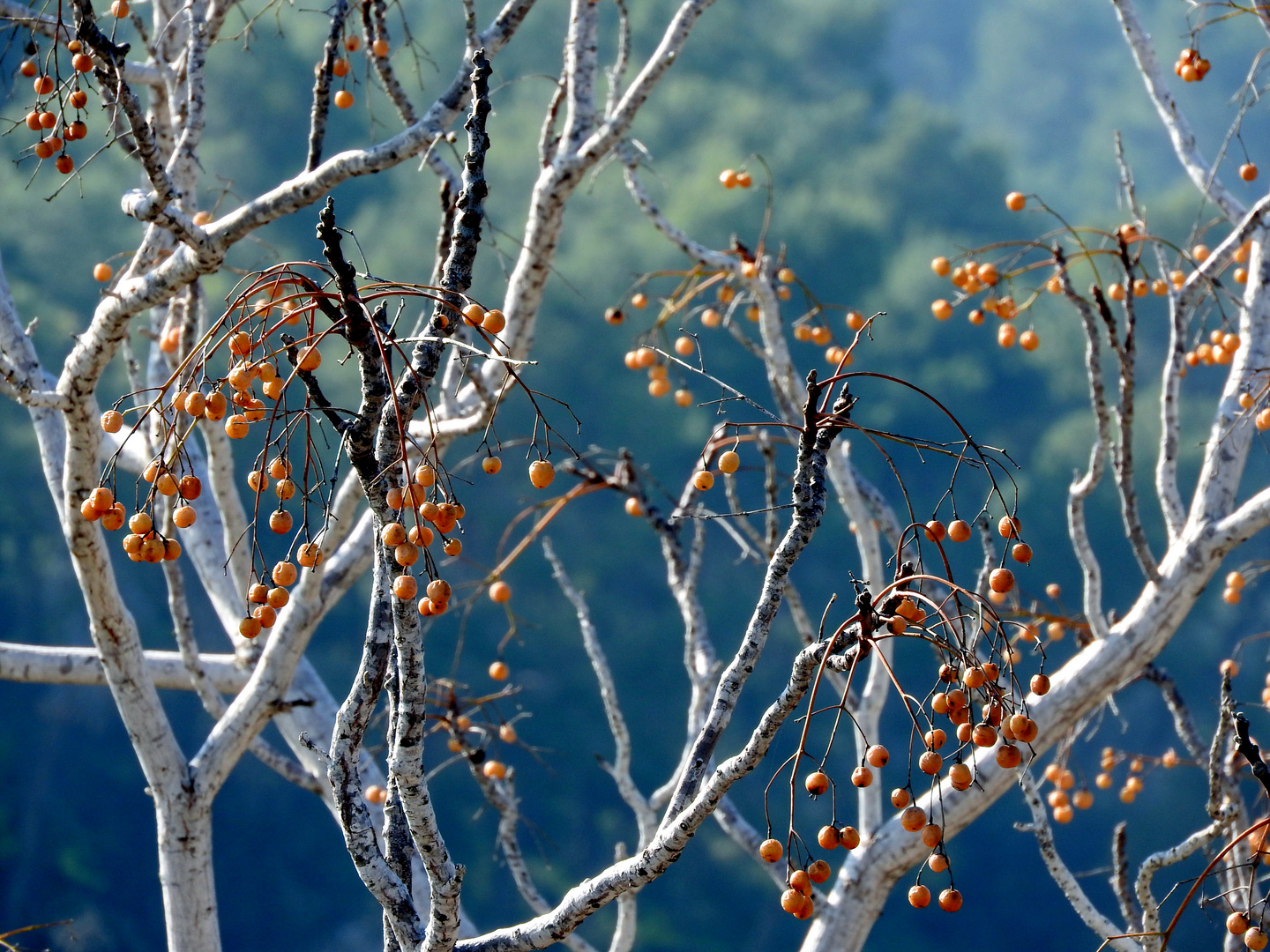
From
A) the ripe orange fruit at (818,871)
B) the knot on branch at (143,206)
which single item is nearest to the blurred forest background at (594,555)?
the knot on branch at (143,206)

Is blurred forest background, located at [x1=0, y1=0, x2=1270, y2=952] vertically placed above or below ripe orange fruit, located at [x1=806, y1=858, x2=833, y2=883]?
above

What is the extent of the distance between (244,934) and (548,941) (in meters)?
10.1

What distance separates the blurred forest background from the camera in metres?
10.8

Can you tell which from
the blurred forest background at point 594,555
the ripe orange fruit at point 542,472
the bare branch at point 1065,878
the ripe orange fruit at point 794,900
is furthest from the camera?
the blurred forest background at point 594,555

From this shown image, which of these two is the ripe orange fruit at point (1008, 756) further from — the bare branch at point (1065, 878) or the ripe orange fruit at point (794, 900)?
the bare branch at point (1065, 878)

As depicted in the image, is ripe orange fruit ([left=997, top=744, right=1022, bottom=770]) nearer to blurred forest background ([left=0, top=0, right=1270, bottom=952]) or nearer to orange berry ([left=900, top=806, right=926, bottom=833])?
orange berry ([left=900, top=806, right=926, bottom=833])

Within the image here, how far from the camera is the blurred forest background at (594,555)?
1076 centimetres

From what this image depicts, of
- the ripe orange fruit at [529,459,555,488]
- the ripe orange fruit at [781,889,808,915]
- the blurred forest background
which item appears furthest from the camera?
the blurred forest background

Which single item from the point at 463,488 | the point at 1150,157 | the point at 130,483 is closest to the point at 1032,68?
the point at 1150,157

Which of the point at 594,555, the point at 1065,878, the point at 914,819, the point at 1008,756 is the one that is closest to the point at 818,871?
the point at 914,819

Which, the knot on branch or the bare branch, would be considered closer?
the knot on branch

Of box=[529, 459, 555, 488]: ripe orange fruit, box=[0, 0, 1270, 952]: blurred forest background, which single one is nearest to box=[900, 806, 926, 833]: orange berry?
box=[529, 459, 555, 488]: ripe orange fruit

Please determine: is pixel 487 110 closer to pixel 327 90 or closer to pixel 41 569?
pixel 327 90

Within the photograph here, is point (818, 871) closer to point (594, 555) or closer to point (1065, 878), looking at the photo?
point (1065, 878)
